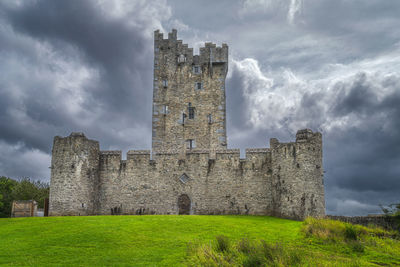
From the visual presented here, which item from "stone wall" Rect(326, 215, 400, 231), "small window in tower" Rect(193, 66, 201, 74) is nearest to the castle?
"stone wall" Rect(326, 215, 400, 231)

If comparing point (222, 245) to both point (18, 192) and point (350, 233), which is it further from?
point (18, 192)

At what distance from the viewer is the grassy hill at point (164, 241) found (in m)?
13.4

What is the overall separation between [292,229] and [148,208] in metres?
11.5

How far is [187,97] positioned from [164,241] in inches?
829

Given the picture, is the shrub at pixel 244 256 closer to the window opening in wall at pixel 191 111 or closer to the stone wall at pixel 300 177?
the stone wall at pixel 300 177

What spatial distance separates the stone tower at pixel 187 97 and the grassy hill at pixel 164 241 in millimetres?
13955

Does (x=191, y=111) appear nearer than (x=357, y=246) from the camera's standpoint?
No

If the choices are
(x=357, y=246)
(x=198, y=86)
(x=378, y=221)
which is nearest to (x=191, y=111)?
(x=198, y=86)

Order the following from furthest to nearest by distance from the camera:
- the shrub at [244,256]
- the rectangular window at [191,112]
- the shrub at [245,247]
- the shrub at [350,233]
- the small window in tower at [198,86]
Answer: the small window in tower at [198,86] → the rectangular window at [191,112] → the shrub at [350,233] → the shrub at [245,247] → the shrub at [244,256]

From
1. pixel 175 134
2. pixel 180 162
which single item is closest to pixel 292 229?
pixel 180 162

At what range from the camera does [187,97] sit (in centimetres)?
3547

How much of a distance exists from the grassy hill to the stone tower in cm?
1395

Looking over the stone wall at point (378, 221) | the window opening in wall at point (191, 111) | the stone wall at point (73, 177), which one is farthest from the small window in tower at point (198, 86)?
the stone wall at point (378, 221)

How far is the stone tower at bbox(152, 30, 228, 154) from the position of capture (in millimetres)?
34562
